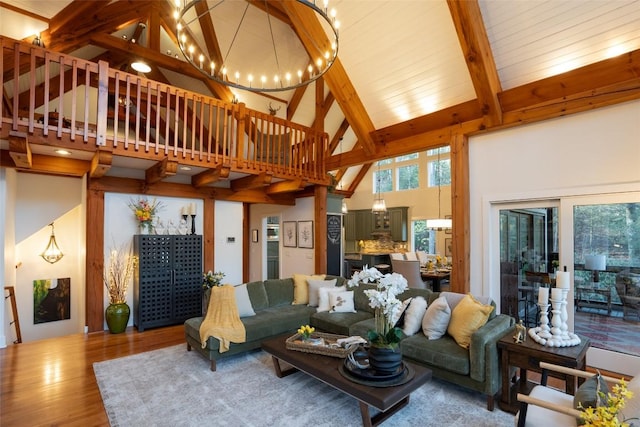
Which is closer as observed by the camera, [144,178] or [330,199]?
[144,178]

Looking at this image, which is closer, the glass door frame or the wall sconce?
the glass door frame

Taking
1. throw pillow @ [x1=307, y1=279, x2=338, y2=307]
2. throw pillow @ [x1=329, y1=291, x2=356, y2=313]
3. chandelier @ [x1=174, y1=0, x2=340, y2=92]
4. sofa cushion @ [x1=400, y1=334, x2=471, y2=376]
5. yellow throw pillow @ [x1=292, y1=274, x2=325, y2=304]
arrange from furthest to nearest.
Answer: chandelier @ [x1=174, y1=0, x2=340, y2=92] → yellow throw pillow @ [x1=292, y1=274, x2=325, y2=304] → throw pillow @ [x1=307, y1=279, x2=338, y2=307] → throw pillow @ [x1=329, y1=291, x2=356, y2=313] → sofa cushion @ [x1=400, y1=334, x2=471, y2=376]

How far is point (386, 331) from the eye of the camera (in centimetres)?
252

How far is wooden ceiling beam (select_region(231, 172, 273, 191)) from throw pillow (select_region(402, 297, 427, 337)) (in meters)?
3.11

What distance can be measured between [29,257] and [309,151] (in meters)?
5.86

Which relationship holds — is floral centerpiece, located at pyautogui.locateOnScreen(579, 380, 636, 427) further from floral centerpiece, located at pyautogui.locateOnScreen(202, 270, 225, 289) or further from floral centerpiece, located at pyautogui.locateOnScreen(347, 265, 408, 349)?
floral centerpiece, located at pyautogui.locateOnScreen(202, 270, 225, 289)

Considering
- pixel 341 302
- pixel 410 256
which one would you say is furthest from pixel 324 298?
pixel 410 256

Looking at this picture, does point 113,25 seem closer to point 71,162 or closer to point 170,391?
point 71,162

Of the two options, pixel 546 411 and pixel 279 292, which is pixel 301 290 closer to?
pixel 279 292

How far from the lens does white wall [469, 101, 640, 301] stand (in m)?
3.34

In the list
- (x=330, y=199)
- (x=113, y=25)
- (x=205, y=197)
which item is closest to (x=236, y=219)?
(x=205, y=197)

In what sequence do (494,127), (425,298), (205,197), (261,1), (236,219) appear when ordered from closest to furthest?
(425,298)
(494,127)
(261,1)
(205,197)
(236,219)

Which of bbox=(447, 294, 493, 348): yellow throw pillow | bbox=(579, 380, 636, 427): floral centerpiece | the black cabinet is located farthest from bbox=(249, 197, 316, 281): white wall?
bbox=(579, 380, 636, 427): floral centerpiece

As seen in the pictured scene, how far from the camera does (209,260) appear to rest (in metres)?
6.04
